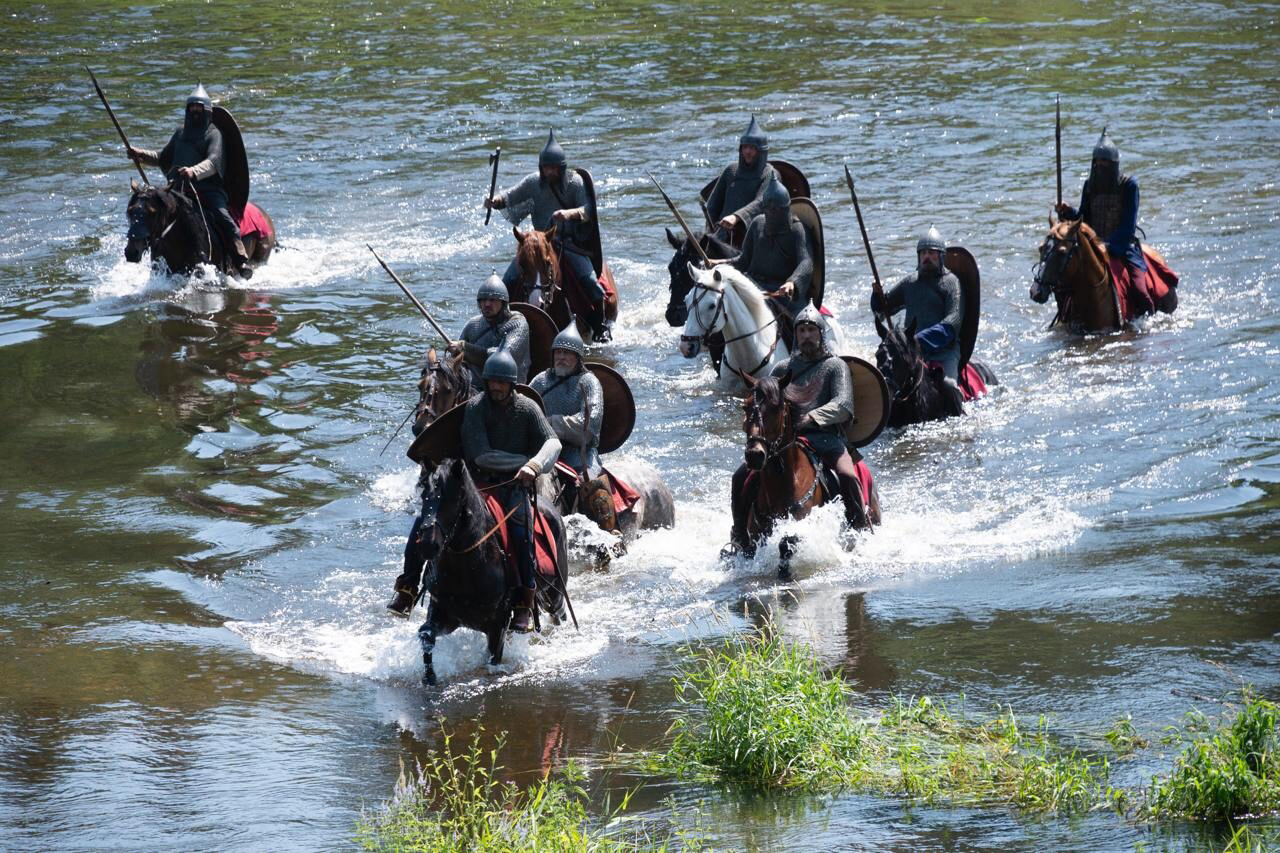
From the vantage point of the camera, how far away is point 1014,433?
1445 cm

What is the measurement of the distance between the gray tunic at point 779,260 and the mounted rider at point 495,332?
3785mm

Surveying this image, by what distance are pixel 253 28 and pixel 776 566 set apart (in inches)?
1134

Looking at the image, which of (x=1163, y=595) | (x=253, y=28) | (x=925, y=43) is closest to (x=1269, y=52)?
(x=925, y=43)

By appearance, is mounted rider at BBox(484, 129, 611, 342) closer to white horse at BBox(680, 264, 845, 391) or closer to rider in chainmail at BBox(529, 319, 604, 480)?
white horse at BBox(680, 264, 845, 391)

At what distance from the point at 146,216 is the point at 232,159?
4.25 feet

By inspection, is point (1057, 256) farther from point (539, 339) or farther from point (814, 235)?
point (539, 339)

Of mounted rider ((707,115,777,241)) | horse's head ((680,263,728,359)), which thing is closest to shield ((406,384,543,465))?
horse's head ((680,263,728,359))

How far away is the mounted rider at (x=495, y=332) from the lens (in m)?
12.3

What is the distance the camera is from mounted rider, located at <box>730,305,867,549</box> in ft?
37.0

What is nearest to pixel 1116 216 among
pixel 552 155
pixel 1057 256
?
pixel 1057 256

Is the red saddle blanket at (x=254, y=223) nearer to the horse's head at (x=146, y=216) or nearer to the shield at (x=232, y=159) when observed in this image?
the shield at (x=232, y=159)

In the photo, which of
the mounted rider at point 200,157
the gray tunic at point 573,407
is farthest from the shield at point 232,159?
the gray tunic at point 573,407

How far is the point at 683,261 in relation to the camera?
1717cm

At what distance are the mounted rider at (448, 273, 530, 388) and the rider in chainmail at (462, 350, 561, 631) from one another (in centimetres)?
205
